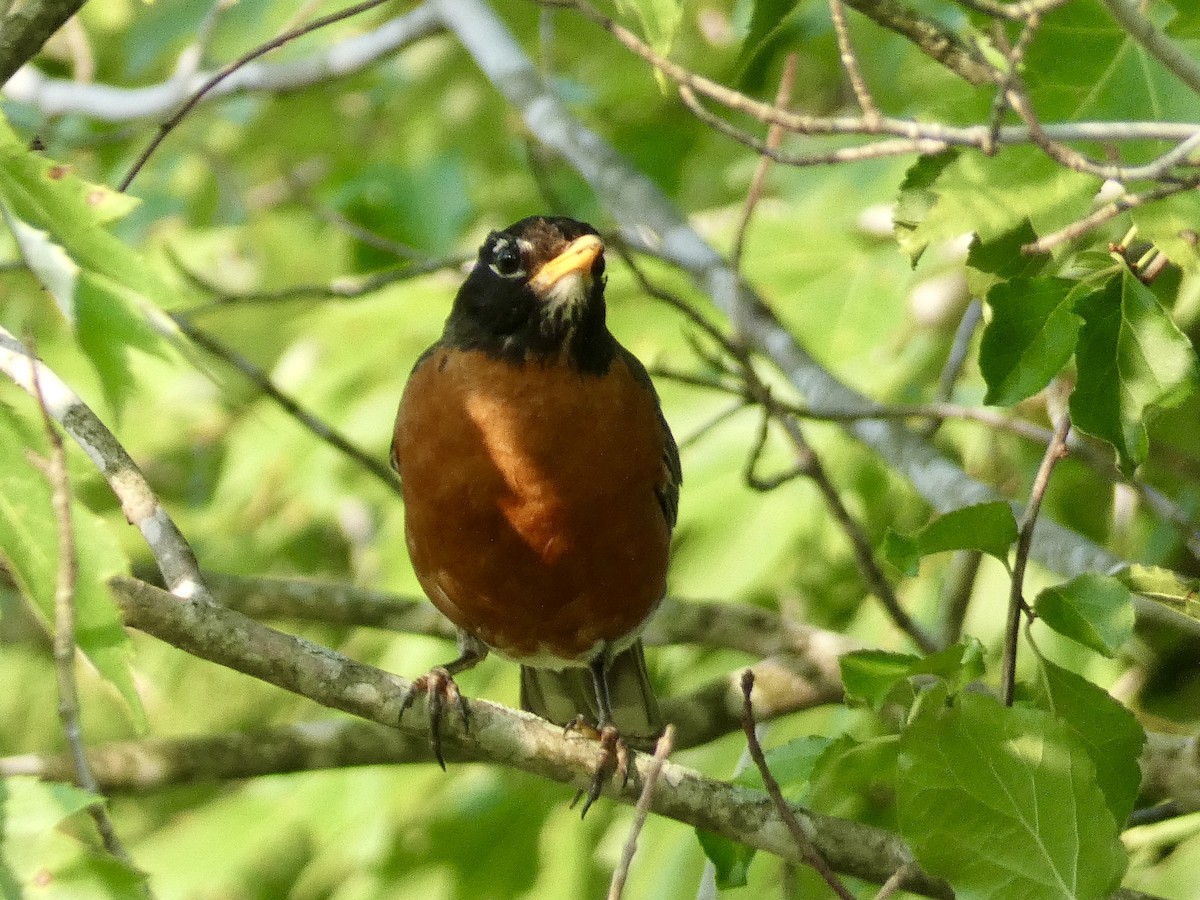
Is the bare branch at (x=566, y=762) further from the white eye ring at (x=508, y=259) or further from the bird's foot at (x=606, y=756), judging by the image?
the white eye ring at (x=508, y=259)

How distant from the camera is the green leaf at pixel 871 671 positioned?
2.75 m

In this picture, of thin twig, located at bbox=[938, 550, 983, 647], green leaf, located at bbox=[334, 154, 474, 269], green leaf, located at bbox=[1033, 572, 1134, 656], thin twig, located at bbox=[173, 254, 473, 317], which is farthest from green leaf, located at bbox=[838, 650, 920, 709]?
green leaf, located at bbox=[334, 154, 474, 269]

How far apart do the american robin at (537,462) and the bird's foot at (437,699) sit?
19.0 inches

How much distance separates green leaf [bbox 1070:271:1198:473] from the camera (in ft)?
8.75

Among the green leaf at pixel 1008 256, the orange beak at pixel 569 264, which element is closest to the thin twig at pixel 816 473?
the orange beak at pixel 569 264

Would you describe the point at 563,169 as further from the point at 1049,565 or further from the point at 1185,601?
the point at 1185,601

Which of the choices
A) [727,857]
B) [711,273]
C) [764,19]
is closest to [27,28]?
[764,19]

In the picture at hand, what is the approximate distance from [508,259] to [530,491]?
784 mm

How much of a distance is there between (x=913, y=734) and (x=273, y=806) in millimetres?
3156

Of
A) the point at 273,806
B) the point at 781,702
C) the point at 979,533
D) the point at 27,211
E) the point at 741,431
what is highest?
the point at 27,211

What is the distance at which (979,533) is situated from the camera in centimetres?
276

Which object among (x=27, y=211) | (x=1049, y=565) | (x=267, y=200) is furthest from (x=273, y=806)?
(x=267, y=200)

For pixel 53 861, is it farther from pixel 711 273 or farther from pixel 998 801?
pixel 711 273

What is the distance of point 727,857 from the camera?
10.6 feet
